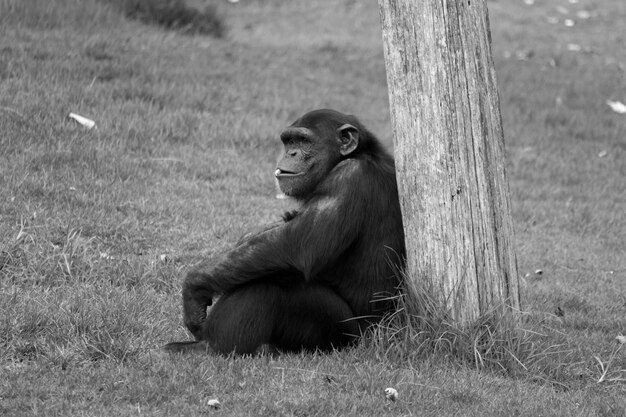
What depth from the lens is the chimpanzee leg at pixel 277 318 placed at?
527cm

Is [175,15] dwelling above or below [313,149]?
above

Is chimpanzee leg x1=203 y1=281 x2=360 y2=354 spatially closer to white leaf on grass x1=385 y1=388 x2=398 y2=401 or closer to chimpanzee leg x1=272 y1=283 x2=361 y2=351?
chimpanzee leg x1=272 y1=283 x2=361 y2=351

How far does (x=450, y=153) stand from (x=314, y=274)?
1046 millimetres

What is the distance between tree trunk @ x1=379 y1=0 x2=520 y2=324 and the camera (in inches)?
208

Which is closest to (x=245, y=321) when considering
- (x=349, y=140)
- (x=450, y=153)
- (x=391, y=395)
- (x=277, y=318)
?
(x=277, y=318)

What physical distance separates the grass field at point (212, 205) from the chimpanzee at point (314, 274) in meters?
0.23

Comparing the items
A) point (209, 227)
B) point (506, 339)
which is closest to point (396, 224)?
point (506, 339)

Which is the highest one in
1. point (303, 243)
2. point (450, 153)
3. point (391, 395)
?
point (450, 153)

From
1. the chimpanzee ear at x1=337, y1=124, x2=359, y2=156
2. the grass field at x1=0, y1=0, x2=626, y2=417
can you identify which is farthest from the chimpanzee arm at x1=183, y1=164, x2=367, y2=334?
the grass field at x1=0, y1=0, x2=626, y2=417

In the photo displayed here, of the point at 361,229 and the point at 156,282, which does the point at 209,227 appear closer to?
the point at 156,282

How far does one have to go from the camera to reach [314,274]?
5.28m

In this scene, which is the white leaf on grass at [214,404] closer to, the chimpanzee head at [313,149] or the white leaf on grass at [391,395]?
the white leaf on grass at [391,395]

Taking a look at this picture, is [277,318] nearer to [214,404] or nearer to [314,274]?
[314,274]

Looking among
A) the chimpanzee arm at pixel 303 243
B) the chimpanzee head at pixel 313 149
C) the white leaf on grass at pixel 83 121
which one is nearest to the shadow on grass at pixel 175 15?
the white leaf on grass at pixel 83 121
